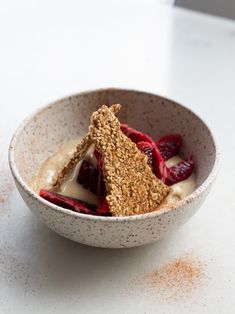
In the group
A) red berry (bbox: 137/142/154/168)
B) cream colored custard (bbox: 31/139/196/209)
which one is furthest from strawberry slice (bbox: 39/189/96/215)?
red berry (bbox: 137/142/154/168)

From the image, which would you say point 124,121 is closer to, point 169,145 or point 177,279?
point 169,145

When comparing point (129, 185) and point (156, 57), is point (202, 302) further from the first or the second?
point (156, 57)

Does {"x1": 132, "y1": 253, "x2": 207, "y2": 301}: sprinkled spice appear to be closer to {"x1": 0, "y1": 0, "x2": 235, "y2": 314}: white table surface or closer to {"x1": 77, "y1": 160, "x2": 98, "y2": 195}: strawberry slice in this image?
{"x1": 0, "y1": 0, "x2": 235, "y2": 314}: white table surface

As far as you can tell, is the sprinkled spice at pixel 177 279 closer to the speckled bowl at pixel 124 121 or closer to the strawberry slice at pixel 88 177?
the speckled bowl at pixel 124 121

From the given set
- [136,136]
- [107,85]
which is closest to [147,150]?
[136,136]

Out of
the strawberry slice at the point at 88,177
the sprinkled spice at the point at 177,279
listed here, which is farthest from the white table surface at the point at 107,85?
the strawberry slice at the point at 88,177
